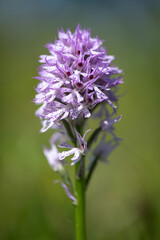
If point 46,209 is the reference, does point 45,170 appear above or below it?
above

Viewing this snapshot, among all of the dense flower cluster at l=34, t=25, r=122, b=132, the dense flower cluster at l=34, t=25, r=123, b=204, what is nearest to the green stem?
the dense flower cluster at l=34, t=25, r=123, b=204

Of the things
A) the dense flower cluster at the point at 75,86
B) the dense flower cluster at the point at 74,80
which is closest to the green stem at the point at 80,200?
the dense flower cluster at the point at 75,86

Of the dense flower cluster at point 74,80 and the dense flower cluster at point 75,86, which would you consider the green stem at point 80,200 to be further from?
the dense flower cluster at point 74,80

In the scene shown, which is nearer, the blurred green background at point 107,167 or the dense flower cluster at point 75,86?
the dense flower cluster at point 75,86

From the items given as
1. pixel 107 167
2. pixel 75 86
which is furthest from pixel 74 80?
pixel 107 167

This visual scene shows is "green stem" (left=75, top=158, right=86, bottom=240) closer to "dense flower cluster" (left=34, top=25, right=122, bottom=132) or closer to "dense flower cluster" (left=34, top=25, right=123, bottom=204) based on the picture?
"dense flower cluster" (left=34, top=25, right=123, bottom=204)
